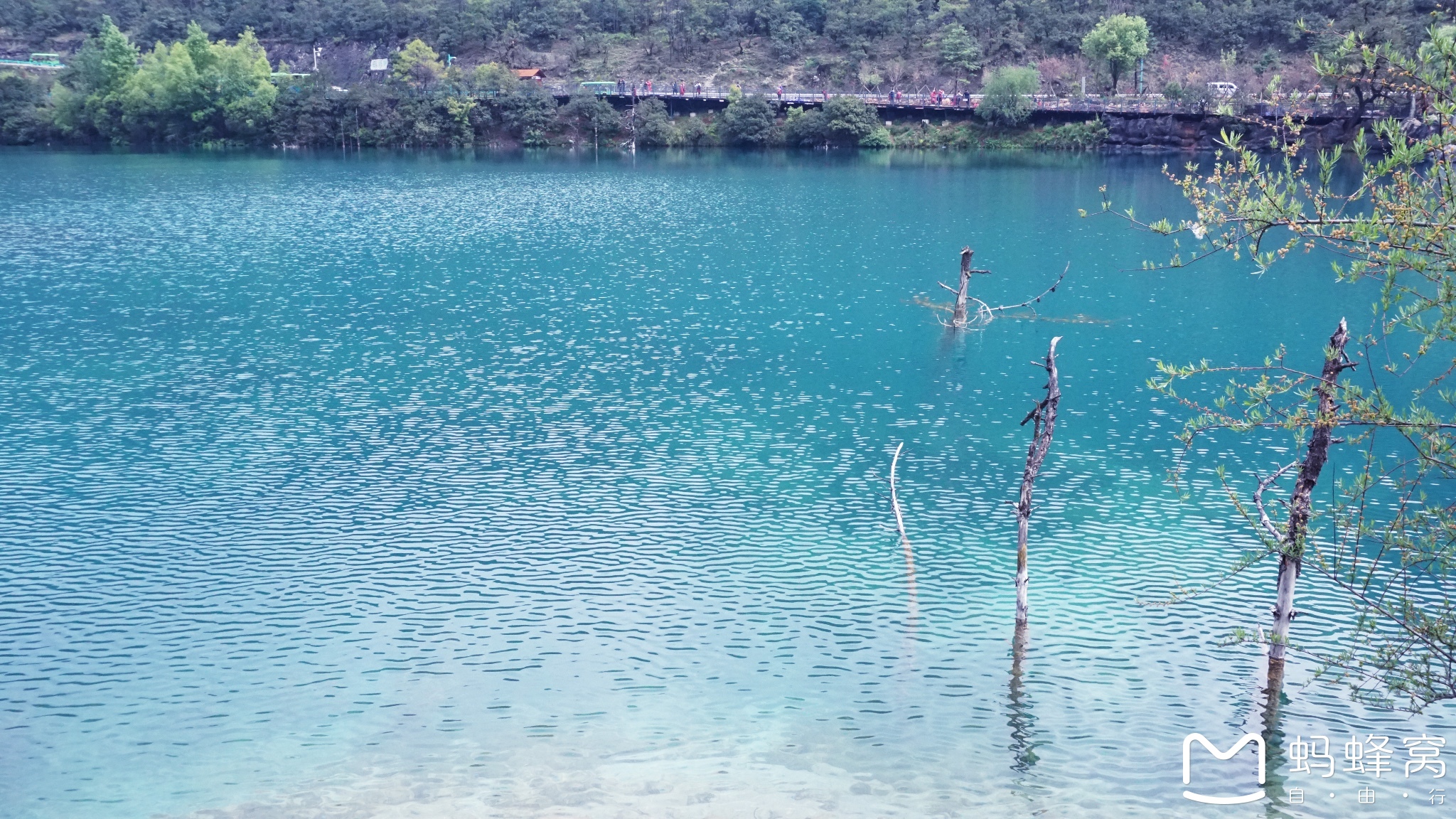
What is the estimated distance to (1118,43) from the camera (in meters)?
126

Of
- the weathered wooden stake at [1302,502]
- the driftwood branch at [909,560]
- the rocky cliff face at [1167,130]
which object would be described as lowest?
the driftwood branch at [909,560]

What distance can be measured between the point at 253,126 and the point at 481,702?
122366mm

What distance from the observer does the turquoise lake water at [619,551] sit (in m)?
20.7

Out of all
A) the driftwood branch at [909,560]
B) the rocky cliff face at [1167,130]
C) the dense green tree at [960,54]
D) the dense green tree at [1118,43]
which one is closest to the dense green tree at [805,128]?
the dense green tree at [960,54]

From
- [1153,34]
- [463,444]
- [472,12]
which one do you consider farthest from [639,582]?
[472,12]

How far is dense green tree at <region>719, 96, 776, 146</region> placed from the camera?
12612cm

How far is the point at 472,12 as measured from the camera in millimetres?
165125

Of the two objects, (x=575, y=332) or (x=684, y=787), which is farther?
Result: (x=575, y=332)

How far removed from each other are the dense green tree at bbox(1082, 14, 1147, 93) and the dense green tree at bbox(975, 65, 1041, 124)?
31.0 feet

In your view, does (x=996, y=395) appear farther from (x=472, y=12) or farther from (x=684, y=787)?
(x=472, y=12)

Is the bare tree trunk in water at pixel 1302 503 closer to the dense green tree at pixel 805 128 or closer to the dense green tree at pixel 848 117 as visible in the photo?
the dense green tree at pixel 848 117

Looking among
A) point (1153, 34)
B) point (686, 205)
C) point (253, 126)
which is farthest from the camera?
point (1153, 34)

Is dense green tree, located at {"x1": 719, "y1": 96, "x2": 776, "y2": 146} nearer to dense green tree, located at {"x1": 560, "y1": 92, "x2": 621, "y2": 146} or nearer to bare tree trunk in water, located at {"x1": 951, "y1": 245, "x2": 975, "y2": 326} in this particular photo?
dense green tree, located at {"x1": 560, "y1": 92, "x2": 621, "y2": 146}

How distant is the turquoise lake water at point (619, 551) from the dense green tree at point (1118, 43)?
71.0 m
